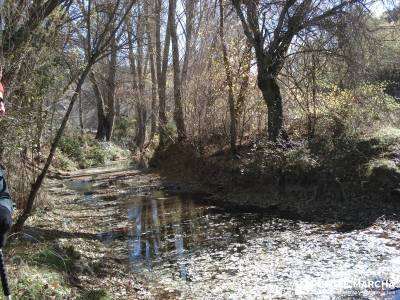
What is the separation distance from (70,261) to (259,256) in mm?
3125

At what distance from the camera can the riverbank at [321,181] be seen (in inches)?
411

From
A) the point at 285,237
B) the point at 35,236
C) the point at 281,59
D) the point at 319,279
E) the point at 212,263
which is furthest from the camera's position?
the point at 281,59

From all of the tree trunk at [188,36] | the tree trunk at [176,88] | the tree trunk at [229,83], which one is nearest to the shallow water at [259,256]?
the tree trunk at [229,83]

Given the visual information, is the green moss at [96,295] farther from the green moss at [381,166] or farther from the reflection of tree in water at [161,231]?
the green moss at [381,166]

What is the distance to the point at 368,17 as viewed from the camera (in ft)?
44.6

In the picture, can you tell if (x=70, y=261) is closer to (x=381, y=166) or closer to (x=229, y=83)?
(x=381, y=166)

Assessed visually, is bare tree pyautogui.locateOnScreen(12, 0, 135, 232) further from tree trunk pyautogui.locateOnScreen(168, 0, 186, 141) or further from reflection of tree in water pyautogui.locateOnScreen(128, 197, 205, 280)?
tree trunk pyautogui.locateOnScreen(168, 0, 186, 141)

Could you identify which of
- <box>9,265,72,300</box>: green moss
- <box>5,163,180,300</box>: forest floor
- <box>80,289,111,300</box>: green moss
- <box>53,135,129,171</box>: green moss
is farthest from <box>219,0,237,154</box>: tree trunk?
<box>53,135,129,171</box>: green moss

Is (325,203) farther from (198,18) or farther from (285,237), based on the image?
(198,18)

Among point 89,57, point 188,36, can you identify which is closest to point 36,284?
point 89,57

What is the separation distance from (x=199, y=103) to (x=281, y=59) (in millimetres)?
4107

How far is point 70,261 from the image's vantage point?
7098 mm

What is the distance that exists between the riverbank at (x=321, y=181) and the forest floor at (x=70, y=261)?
3787mm

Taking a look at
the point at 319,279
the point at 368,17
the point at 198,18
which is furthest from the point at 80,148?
the point at 319,279
